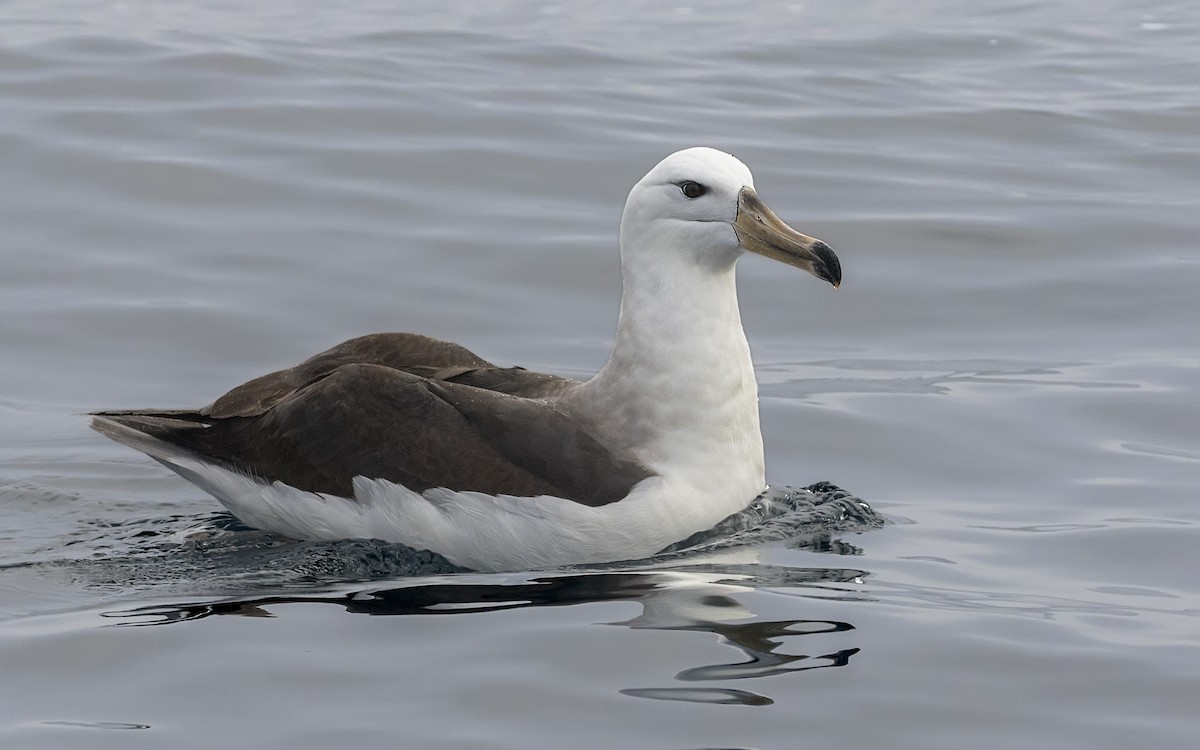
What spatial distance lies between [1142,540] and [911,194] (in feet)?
24.1

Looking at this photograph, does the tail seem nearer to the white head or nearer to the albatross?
the albatross

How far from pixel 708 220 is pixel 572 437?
1.12m

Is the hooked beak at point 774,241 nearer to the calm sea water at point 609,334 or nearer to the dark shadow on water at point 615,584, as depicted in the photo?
the dark shadow on water at point 615,584

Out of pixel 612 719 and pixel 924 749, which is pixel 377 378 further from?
pixel 924 749

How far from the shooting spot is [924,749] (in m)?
5.98

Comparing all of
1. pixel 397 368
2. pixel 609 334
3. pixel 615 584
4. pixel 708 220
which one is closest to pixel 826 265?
pixel 708 220

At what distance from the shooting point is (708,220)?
8148 millimetres

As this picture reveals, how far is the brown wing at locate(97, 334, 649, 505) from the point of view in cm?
789

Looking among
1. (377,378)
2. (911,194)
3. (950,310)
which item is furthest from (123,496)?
(911,194)

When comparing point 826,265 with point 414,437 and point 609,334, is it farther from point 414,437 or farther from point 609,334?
point 609,334

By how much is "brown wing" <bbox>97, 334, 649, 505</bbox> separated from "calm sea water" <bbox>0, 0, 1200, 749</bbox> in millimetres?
381

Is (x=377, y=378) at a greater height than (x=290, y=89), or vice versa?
(x=290, y=89)

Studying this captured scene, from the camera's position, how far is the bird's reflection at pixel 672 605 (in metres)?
6.57

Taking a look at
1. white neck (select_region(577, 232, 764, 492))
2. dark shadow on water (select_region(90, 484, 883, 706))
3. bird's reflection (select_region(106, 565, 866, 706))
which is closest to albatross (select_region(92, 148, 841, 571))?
white neck (select_region(577, 232, 764, 492))
